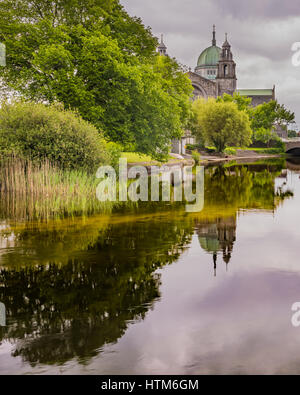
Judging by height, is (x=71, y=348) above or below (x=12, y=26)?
below

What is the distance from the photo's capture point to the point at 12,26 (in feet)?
84.0

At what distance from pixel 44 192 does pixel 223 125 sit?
56198 millimetres

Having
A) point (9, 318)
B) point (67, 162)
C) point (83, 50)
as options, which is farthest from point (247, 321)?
point (83, 50)

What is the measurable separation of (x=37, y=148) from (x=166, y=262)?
41.4 ft

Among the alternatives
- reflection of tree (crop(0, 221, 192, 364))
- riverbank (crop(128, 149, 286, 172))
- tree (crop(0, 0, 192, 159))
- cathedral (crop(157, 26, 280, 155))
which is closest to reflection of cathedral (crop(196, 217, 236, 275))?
reflection of tree (crop(0, 221, 192, 364))

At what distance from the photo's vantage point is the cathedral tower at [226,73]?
123 metres

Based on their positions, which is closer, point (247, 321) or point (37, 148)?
point (247, 321)

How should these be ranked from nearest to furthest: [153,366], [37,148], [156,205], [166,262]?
[153,366] → [166,262] → [156,205] → [37,148]

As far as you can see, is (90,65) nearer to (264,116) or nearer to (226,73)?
(264,116)

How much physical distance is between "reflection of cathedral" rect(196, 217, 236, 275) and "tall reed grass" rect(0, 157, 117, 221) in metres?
4.32

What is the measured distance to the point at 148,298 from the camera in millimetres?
6613

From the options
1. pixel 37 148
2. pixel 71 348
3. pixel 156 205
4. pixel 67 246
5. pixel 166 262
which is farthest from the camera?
pixel 37 148

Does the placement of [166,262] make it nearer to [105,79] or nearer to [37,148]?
[37,148]

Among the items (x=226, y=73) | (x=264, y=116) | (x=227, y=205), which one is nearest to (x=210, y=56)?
(x=226, y=73)
